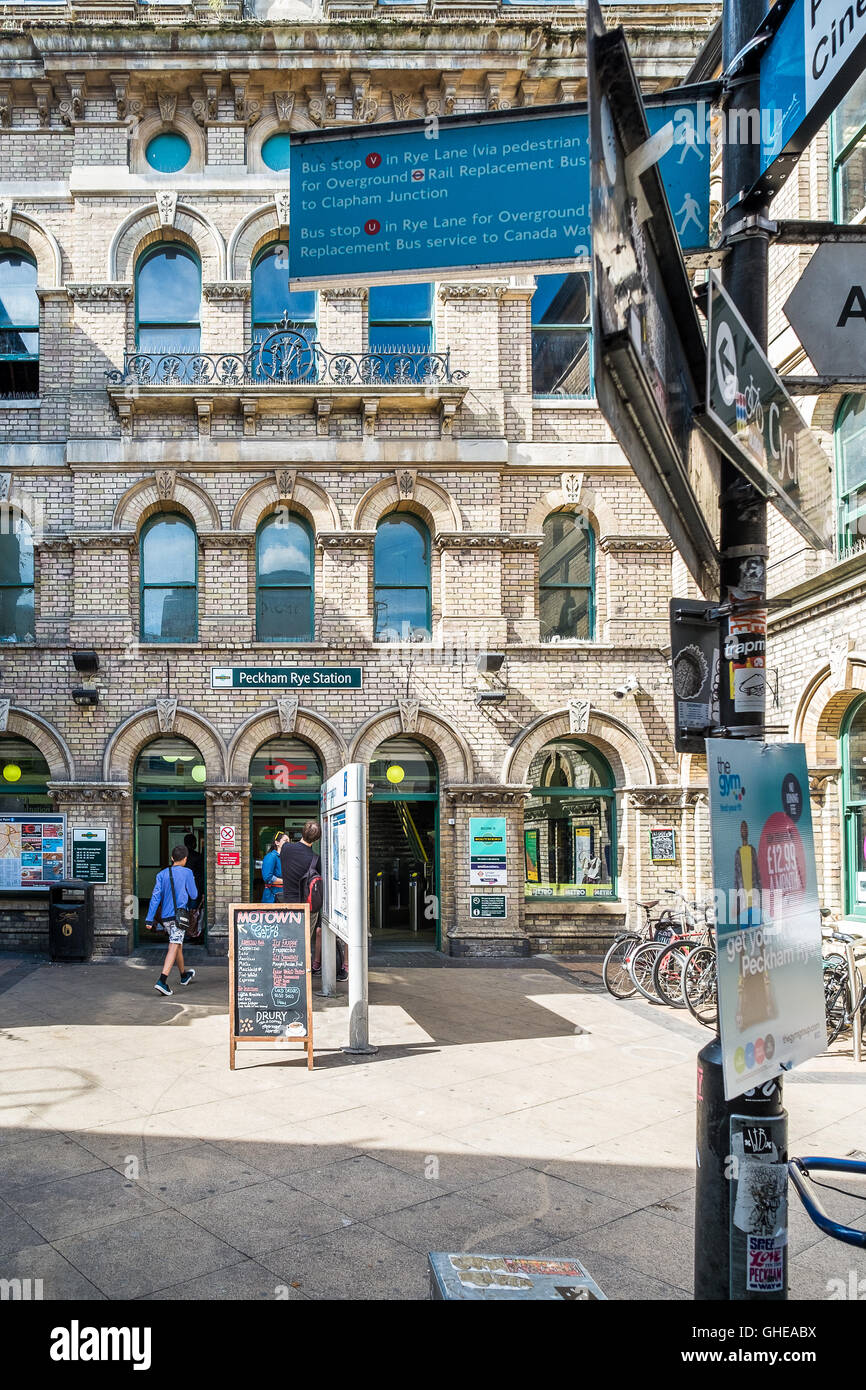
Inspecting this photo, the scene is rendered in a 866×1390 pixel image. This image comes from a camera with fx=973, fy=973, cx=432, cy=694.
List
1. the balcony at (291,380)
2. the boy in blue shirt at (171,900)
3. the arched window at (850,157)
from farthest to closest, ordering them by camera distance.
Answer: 1. the balcony at (291,380)
2. the boy in blue shirt at (171,900)
3. the arched window at (850,157)

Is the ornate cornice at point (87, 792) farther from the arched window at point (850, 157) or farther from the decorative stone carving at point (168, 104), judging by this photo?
the arched window at point (850, 157)

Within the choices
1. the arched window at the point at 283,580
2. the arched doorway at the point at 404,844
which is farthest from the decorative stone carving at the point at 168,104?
the arched doorway at the point at 404,844

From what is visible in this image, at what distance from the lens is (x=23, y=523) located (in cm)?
1522

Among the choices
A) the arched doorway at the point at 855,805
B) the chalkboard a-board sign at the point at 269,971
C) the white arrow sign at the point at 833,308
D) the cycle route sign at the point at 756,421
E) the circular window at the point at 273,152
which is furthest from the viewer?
the circular window at the point at 273,152

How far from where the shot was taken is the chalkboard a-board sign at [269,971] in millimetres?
8250

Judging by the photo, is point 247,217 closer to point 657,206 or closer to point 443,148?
point 443,148

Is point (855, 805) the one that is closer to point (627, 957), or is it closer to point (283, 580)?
point (627, 957)

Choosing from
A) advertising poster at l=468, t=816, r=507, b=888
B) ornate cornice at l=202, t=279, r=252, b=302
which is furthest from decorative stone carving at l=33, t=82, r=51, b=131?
advertising poster at l=468, t=816, r=507, b=888

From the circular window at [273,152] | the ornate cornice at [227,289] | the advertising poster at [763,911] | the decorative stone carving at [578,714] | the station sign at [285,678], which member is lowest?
the advertising poster at [763,911]

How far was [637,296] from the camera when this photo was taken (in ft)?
7.11

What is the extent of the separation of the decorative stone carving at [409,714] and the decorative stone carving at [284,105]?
9.39 meters

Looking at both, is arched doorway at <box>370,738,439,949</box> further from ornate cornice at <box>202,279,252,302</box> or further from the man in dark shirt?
ornate cornice at <box>202,279,252,302</box>

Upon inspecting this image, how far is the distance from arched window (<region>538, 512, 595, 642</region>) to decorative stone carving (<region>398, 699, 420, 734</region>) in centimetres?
240

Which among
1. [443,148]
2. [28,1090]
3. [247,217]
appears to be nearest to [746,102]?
[443,148]
